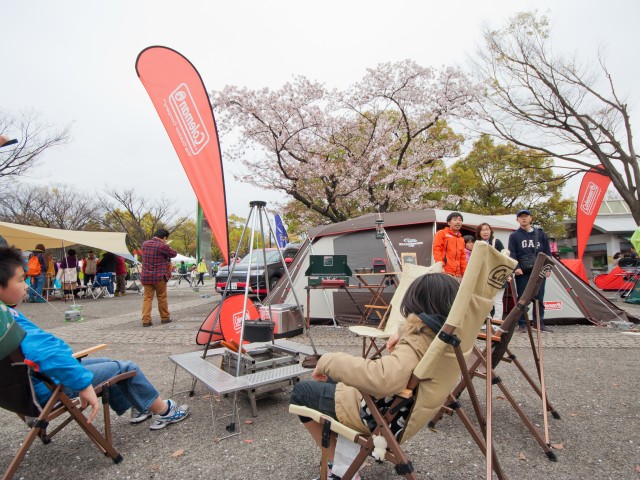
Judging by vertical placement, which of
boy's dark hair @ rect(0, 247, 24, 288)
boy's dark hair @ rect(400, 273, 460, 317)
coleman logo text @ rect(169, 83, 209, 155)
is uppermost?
coleman logo text @ rect(169, 83, 209, 155)

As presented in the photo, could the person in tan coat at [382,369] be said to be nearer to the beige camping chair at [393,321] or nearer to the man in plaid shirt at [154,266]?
the beige camping chair at [393,321]

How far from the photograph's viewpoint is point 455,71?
15516mm

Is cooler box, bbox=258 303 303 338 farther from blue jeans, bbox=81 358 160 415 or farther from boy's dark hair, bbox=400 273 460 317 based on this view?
boy's dark hair, bbox=400 273 460 317

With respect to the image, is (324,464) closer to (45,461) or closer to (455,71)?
(45,461)

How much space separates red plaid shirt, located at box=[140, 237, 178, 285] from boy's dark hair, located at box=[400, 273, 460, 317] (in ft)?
21.1

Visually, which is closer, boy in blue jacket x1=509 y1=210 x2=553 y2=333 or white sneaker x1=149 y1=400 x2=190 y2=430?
white sneaker x1=149 y1=400 x2=190 y2=430

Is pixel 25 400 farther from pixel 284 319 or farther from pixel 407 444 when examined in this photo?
pixel 284 319

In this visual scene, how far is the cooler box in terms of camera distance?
20.9ft

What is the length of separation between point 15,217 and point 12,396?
95.5 ft

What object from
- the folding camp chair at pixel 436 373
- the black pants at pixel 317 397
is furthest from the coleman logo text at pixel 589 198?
the black pants at pixel 317 397

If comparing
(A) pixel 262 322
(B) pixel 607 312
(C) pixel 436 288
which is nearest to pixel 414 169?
(B) pixel 607 312

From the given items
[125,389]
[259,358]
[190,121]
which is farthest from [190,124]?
[125,389]

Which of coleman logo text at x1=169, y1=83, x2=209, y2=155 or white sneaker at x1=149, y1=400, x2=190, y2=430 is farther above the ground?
coleman logo text at x1=169, y1=83, x2=209, y2=155

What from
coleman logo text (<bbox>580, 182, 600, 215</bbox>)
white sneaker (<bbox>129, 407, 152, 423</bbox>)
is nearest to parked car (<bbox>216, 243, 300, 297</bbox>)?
white sneaker (<bbox>129, 407, 152, 423</bbox>)
